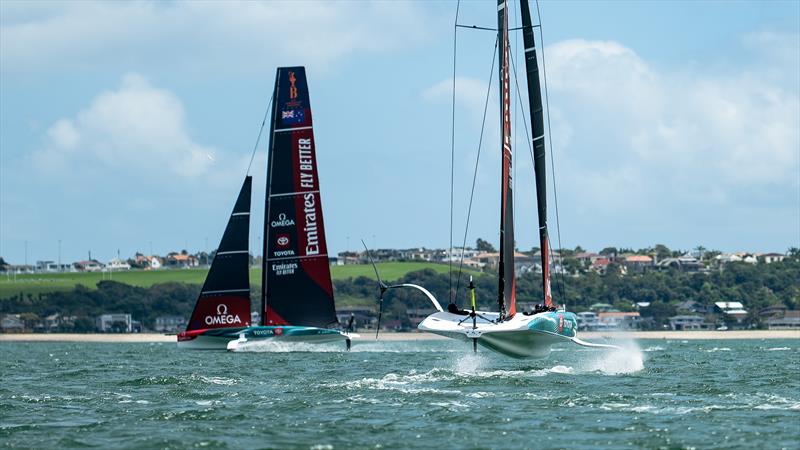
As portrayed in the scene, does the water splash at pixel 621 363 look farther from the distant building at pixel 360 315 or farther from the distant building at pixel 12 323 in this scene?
the distant building at pixel 12 323

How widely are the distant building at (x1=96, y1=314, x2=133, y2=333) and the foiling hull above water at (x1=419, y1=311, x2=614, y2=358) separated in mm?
153215

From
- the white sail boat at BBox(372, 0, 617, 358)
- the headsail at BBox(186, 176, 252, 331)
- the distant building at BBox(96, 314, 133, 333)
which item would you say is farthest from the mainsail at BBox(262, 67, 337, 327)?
the distant building at BBox(96, 314, 133, 333)

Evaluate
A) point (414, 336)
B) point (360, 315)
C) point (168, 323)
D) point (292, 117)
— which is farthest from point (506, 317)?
point (168, 323)

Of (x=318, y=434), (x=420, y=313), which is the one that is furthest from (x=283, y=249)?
(x=420, y=313)

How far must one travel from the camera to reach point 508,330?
3669cm

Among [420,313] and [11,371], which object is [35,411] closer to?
[11,371]

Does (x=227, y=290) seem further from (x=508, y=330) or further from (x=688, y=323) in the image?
(x=688, y=323)

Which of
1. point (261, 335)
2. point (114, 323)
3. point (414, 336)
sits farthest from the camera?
point (114, 323)

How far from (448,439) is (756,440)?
17.6ft

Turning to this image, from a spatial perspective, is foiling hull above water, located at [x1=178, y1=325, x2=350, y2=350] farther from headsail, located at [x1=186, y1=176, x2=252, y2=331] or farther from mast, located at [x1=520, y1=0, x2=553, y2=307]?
mast, located at [x1=520, y1=0, x2=553, y2=307]

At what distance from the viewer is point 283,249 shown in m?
64.2

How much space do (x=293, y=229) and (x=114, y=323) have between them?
130294mm

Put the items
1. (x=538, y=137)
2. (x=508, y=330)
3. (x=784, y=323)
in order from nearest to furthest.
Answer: (x=508, y=330) < (x=538, y=137) < (x=784, y=323)

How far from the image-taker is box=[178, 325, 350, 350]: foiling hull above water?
207 feet
